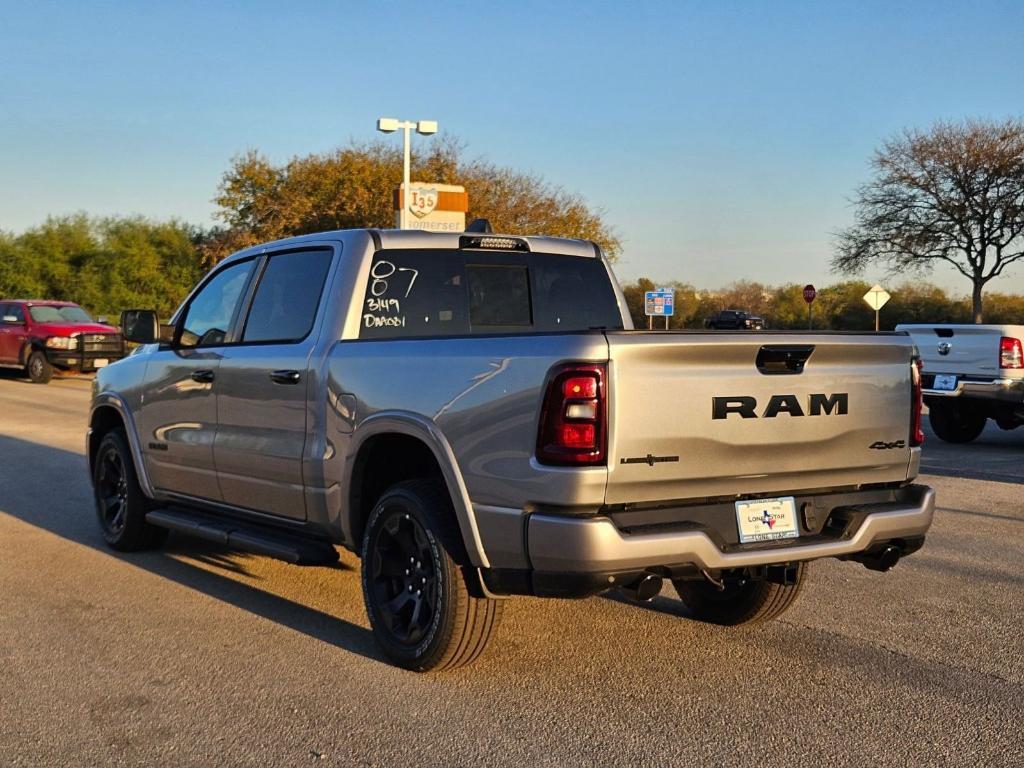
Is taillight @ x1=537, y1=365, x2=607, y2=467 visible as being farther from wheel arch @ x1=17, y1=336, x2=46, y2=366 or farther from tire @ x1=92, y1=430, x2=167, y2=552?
wheel arch @ x1=17, y1=336, x2=46, y2=366

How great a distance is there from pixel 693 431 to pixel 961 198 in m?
42.5

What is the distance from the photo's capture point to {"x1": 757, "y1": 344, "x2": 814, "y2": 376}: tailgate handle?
4.48 metres

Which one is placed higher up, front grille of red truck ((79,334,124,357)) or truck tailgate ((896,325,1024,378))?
truck tailgate ((896,325,1024,378))

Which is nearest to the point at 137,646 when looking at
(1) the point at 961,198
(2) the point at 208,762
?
(2) the point at 208,762

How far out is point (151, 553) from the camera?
733 cm

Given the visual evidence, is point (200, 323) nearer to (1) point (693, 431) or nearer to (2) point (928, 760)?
(1) point (693, 431)

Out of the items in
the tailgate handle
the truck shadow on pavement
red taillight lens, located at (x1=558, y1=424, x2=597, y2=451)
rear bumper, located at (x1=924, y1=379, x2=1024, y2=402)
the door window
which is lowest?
the truck shadow on pavement

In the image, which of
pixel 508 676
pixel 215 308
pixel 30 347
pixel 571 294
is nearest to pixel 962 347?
pixel 571 294

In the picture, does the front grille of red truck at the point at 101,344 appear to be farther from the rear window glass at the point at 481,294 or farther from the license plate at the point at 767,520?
the license plate at the point at 767,520

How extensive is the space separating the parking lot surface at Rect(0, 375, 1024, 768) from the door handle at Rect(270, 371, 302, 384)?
1198 mm

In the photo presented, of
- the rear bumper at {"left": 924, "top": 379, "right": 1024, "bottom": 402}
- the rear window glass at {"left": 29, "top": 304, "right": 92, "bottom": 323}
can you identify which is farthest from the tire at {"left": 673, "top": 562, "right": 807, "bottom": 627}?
the rear window glass at {"left": 29, "top": 304, "right": 92, "bottom": 323}

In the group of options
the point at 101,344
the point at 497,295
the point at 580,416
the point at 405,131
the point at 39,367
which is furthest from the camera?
the point at 405,131

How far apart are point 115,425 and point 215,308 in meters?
1.60

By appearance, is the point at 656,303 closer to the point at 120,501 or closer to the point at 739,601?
the point at 120,501
